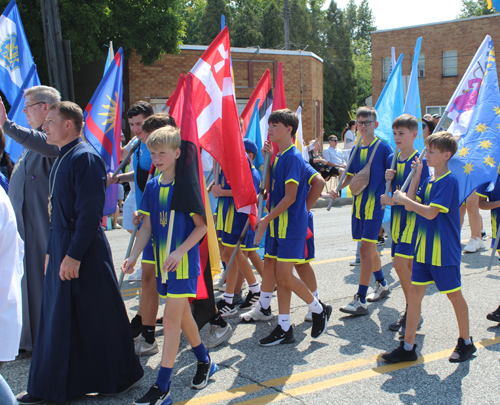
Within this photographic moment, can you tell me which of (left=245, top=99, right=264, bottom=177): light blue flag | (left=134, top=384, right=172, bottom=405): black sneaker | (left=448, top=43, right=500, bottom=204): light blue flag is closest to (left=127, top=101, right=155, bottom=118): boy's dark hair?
(left=245, top=99, right=264, bottom=177): light blue flag

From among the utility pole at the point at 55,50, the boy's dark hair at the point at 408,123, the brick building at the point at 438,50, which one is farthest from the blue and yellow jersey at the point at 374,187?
the brick building at the point at 438,50

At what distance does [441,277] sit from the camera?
4.05m

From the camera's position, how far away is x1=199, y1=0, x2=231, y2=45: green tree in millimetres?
43062

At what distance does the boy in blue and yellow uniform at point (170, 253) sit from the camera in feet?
11.2

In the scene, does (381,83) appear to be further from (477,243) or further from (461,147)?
(461,147)

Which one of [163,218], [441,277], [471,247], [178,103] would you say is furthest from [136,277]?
[471,247]

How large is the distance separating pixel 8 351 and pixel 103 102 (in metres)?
3.59

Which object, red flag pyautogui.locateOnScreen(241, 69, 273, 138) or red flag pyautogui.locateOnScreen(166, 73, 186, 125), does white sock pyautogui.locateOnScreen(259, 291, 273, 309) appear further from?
red flag pyautogui.locateOnScreen(241, 69, 273, 138)

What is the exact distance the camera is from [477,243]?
26.6 ft

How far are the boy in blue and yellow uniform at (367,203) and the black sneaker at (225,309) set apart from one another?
1.12m

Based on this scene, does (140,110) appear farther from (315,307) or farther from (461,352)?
(461,352)

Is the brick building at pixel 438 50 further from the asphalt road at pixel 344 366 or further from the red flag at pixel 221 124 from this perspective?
the red flag at pixel 221 124

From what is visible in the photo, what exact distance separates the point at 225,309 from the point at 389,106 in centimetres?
326

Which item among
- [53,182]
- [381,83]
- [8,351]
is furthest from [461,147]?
[381,83]
